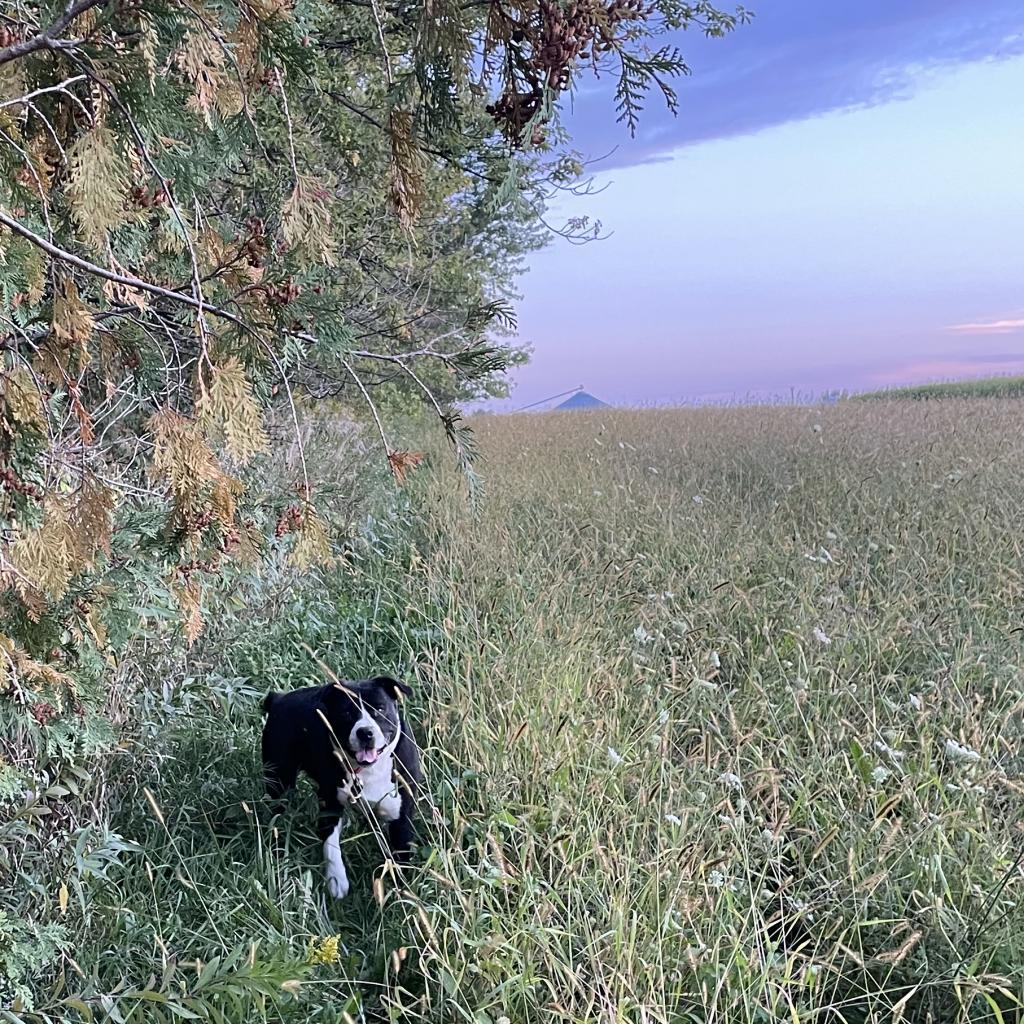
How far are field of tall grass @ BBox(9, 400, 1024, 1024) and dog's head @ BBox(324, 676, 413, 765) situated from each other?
249 millimetres

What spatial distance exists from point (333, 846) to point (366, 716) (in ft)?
1.72

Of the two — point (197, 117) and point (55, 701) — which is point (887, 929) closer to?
point (55, 701)

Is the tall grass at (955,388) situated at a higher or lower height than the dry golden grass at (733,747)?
higher

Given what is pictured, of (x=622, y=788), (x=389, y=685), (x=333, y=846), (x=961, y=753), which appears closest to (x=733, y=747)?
(x=622, y=788)

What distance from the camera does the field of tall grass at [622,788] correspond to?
7.23 ft

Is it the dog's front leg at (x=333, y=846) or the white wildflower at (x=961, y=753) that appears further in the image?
the dog's front leg at (x=333, y=846)

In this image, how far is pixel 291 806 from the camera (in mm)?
3537

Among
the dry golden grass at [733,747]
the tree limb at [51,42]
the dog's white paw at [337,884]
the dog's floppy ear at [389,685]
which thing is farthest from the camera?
the dog's floppy ear at [389,685]

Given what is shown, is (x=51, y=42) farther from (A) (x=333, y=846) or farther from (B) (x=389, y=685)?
(A) (x=333, y=846)


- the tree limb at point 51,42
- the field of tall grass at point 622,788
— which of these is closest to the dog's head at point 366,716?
the field of tall grass at point 622,788

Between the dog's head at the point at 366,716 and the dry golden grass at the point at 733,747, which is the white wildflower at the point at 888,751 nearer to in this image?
the dry golden grass at the point at 733,747

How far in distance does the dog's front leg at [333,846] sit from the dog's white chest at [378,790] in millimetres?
101

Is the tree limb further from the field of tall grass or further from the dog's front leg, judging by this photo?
the dog's front leg

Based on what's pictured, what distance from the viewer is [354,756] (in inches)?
121
